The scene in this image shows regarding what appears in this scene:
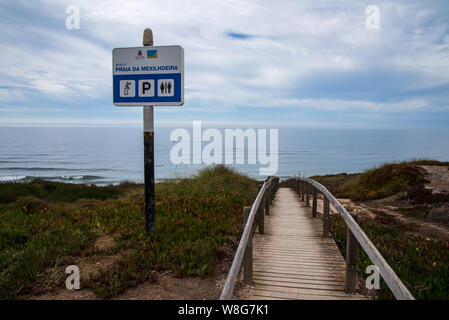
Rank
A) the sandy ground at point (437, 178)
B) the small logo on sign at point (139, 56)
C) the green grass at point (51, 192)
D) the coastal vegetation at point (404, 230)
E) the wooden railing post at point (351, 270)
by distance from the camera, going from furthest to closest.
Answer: the green grass at point (51, 192) < the sandy ground at point (437, 178) < the small logo on sign at point (139, 56) < the coastal vegetation at point (404, 230) < the wooden railing post at point (351, 270)

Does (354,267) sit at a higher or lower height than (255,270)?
higher

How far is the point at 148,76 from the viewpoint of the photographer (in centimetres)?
660

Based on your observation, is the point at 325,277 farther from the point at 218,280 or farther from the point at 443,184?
the point at 443,184

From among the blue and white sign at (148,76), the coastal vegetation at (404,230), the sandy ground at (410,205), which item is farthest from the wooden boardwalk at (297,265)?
the sandy ground at (410,205)

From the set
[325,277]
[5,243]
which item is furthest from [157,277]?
[5,243]

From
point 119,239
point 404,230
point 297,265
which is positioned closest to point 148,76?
point 119,239

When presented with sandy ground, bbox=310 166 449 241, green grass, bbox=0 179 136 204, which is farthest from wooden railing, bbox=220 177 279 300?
green grass, bbox=0 179 136 204

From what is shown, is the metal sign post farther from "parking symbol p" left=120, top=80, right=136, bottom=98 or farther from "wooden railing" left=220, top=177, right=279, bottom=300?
"wooden railing" left=220, top=177, right=279, bottom=300

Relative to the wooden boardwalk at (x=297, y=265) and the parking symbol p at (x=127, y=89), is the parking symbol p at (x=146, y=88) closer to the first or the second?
the parking symbol p at (x=127, y=89)

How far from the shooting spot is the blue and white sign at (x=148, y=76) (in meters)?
6.48
